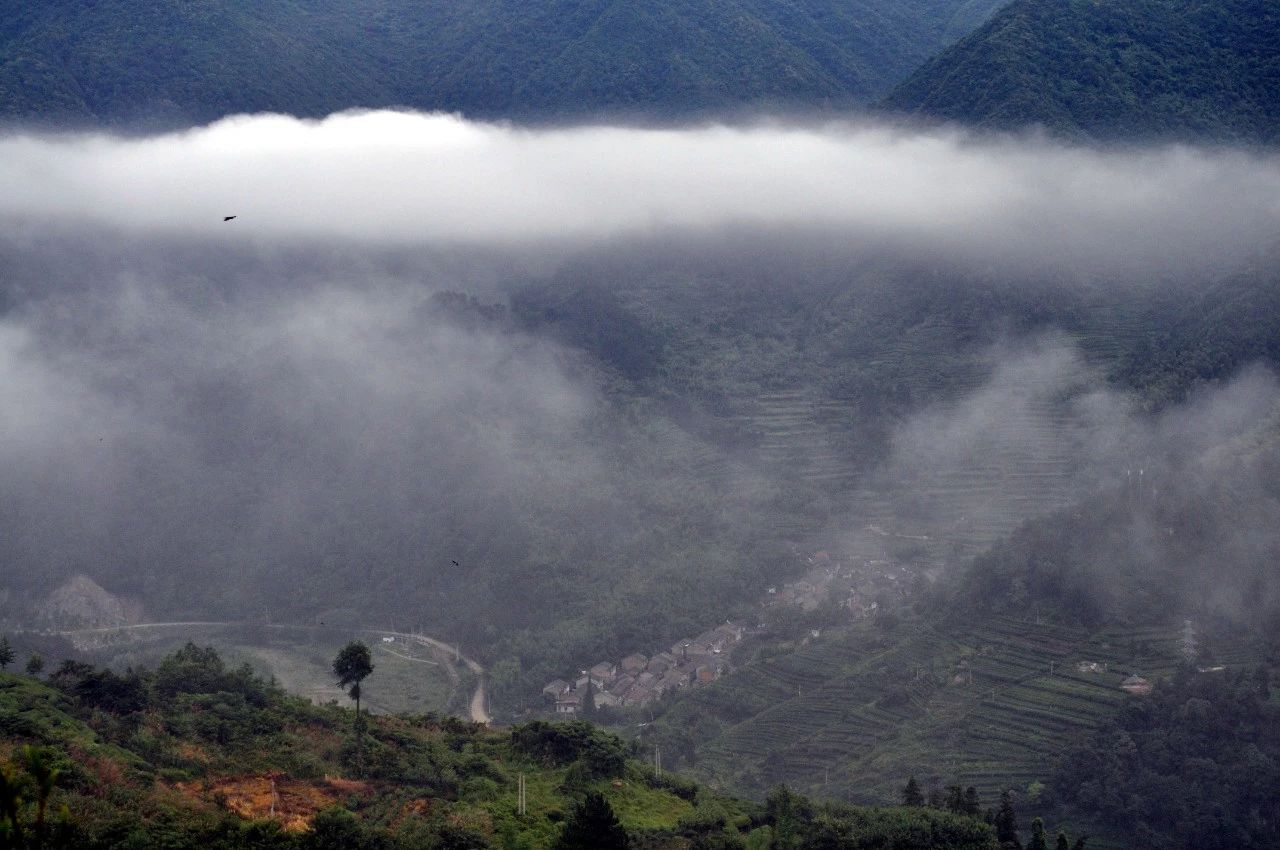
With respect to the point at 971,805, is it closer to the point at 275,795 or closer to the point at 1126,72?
the point at 275,795

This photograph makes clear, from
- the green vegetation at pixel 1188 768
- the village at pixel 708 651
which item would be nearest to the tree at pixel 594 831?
the green vegetation at pixel 1188 768

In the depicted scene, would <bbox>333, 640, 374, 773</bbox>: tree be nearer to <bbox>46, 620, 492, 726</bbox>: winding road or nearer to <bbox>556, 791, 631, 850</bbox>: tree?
<bbox>556, 791, 631, 850</bbox>: tree

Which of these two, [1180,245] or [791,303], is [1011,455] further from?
[791,303]

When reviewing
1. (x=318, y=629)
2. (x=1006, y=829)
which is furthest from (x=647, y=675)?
(x=1006, y=829)

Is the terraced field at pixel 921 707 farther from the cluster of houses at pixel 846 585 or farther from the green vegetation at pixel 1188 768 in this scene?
the cluster of houses at pixel 846 585

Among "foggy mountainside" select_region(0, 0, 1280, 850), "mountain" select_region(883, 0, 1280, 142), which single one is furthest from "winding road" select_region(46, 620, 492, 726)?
"mountain" select_region(883, 0, 1280, 142)
